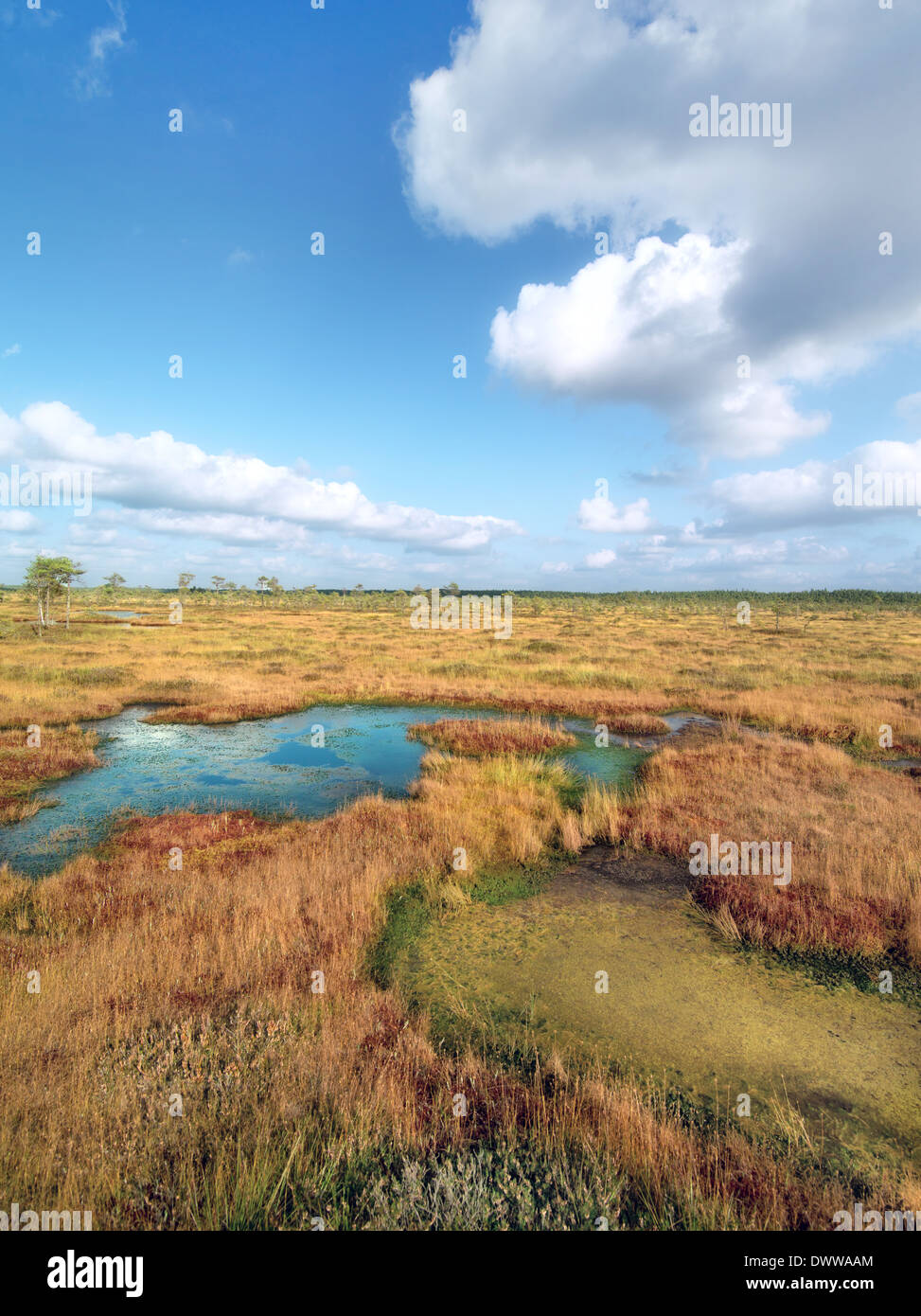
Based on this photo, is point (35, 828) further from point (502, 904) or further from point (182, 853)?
point (502, 904)

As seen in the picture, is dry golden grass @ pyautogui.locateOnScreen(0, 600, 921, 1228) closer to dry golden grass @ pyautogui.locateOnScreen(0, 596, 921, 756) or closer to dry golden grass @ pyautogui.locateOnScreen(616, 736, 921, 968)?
dry golden grass @ pyautogui.locateOnScreen(616, 736, 921, 968)

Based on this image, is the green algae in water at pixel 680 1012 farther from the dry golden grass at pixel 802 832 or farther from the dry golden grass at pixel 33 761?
the dry golden grass at pixel 33 761

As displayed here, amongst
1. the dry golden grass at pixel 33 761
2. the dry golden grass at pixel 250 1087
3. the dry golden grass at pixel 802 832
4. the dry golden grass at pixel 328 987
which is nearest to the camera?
the dry golden grass at pixel 250 1087

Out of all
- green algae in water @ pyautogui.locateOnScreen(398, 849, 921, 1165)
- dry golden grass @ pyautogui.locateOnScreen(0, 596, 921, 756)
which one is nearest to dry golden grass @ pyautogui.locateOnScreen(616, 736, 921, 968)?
green algae in water @ pyautogui.locateOnScreen(398, 849, 921, 1165)

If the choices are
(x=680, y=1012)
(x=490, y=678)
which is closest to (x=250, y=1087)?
(x=680, y=1012)

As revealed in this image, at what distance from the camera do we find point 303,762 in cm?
1755

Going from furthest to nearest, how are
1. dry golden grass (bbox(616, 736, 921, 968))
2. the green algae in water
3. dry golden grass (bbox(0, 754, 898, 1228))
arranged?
dry golden grass (bbox(616, 736, 921, 968)), the green algae in water, dry golden grass (bbox(0, 754, 898, 1228))

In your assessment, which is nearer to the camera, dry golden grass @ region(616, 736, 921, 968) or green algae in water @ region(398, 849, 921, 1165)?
green algae in water @ region(398, 849, 921, 1165)

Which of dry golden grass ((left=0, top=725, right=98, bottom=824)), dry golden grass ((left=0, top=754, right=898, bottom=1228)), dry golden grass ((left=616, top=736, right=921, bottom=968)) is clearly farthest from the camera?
dry golden grass ((left=0, top=725, right=98, bottom=824))

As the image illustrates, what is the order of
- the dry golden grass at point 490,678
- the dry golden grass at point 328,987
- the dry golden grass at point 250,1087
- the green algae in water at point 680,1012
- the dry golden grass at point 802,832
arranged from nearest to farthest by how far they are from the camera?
the dry golden grass at point 250,1087 < the dry golden grass at point 328,987 < the green algae in water at point 680,1012 < the dry golden grass at point 802,832 < the dry golden grass at point 490,678

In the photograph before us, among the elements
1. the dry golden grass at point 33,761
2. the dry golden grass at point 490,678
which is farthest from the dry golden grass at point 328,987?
the dry golden grass at point 490,678

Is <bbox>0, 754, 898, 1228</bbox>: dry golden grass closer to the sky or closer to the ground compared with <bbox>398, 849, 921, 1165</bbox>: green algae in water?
closer to the sky

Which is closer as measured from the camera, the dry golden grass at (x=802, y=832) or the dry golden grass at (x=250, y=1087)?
the dry golden grass at (x=250, y=1087)
